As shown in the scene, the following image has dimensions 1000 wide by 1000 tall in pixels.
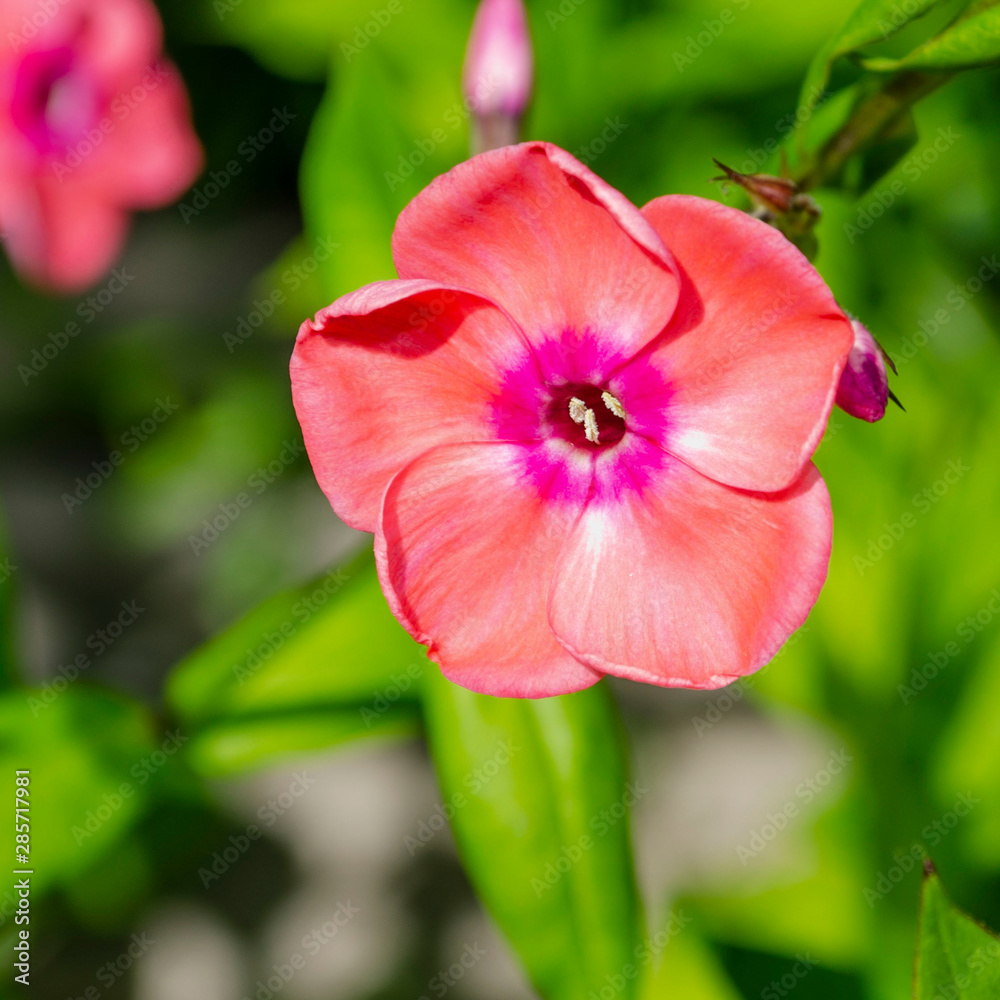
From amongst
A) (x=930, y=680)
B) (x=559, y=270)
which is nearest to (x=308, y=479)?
(x=930, y=680)

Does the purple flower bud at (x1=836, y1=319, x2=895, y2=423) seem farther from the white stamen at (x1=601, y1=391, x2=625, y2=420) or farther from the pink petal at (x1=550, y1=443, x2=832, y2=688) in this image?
the white stamen at (x1=601, y1=391, x2=625, y2=420)

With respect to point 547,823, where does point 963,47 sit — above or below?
above

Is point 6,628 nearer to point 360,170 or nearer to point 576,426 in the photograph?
point 360,170

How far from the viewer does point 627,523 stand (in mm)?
845

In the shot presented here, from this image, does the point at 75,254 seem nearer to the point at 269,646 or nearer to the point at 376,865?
the point at 269,646

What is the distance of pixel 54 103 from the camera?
1.59m

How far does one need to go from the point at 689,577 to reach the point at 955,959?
36 centimetres

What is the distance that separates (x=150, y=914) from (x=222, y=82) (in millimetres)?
1667

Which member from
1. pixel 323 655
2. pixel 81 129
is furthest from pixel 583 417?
pixel 81 129

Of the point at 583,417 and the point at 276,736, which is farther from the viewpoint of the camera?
the point at 276,736

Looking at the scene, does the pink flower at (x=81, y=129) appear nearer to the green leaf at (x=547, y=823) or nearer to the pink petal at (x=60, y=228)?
the pink petal at (x=60, y=228)

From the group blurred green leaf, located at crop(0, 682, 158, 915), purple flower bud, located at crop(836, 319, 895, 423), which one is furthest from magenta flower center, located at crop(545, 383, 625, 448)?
blurred green leaf, located at crop(0, 682, 158, 915)

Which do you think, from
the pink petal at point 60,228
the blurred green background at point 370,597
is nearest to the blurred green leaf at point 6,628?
the blurred green background at point 370,597

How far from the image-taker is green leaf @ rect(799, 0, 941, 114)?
78 cm
